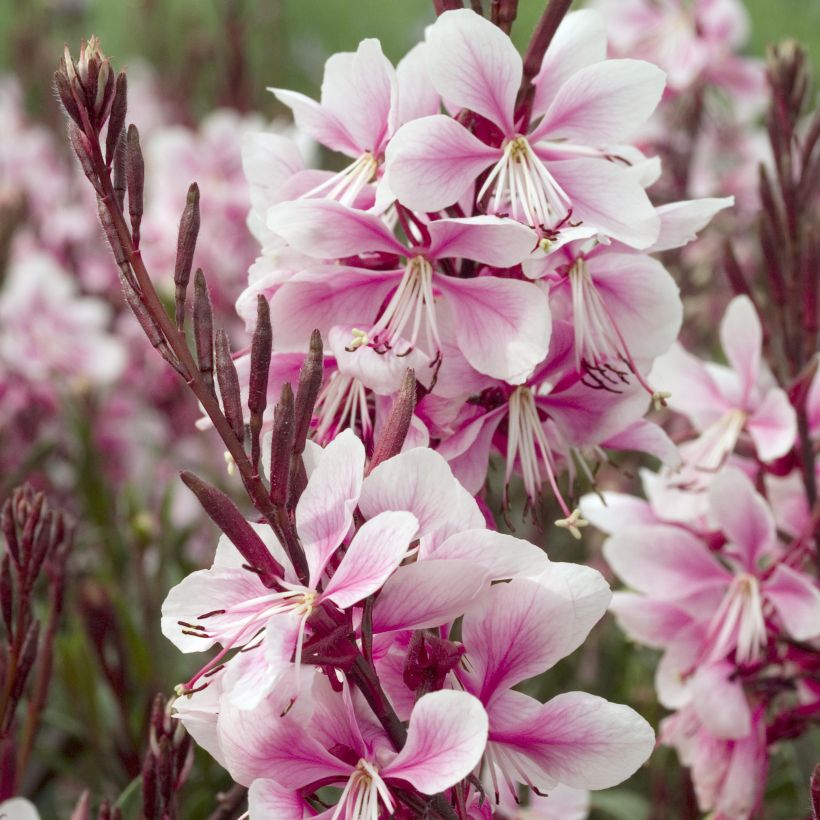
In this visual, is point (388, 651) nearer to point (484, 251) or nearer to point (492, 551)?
point (492, 551)

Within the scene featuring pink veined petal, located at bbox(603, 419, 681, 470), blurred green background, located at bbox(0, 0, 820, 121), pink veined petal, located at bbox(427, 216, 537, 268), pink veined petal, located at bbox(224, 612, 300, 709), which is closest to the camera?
pink veined petal, located at bbox(224, 612, 300, 709)

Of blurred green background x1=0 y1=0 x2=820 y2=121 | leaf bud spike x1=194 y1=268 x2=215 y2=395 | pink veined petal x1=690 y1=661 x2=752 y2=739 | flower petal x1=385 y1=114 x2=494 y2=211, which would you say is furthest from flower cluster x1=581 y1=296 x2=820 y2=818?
blurred green background x1=0 y1=0 x2=820 y2=121

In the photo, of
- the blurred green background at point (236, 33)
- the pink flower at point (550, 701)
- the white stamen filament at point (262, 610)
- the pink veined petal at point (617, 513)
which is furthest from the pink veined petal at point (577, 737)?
the blurred green background at point (236, 33)

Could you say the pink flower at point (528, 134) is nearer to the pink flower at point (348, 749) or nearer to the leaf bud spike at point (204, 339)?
the leaf bud spike at point (204, 339)

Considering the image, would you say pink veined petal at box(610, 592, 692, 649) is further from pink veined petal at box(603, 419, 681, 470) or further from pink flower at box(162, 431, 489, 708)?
pink flower at box(162, 431, 489, 708)

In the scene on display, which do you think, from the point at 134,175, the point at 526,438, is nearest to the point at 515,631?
the point at 526,438

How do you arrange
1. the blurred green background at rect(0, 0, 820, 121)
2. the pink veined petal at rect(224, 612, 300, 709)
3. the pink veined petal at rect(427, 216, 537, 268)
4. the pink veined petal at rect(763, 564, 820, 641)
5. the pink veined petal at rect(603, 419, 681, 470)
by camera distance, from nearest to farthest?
1. the pink veined petal at rect(224, 612, 300, 709)
2. the pink veined petal at rect(427, 216, 537, 268)
3. the pink veined petal at rect(603, 419, 681, 470)
4. the pink veined petal at rect(763, 564, 820, 641)
5. the blurred green background at rect(0, 0, 820, 121)
